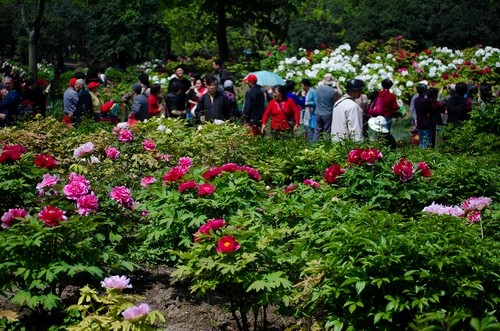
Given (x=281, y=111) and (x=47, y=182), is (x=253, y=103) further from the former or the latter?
(x=47, y=182)

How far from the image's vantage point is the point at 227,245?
4.48m

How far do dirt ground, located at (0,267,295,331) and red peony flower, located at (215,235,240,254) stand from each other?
0.89 meters

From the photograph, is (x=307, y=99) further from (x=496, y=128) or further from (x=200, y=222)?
(x=200, y=222)

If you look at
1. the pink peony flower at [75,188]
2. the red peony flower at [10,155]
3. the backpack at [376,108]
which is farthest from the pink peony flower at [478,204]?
the backpack at [376,108]

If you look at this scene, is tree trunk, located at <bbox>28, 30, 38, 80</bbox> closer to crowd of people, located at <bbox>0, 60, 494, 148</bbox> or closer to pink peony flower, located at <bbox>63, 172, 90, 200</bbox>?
crowd of people, located at <bbox>0, 60, 494, 148</bbox>

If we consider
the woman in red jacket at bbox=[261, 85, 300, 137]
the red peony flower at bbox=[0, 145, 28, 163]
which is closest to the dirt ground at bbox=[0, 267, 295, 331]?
Result: the red peony flower at bbox=[0, 145, 28, 163]

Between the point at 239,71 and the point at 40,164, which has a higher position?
the point at 40,164

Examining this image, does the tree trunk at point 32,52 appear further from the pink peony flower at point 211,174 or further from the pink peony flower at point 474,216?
the pink peony flower at point 474,216

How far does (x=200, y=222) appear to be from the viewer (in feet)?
18.0

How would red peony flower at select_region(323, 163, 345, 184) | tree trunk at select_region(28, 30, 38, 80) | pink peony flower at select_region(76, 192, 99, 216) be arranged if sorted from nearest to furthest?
pink peony flower at select_region(76, 192, 99, 216), red peony flower at select_region(323, 163, 345, 184), tree trunk at select_region(28, 30, 38, 80)

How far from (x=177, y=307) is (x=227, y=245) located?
4.74 ft

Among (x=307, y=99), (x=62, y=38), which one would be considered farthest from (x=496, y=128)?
(x=62, y=38)

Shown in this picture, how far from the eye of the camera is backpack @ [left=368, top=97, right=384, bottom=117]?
12734mm

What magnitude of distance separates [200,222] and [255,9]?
70.3ft
